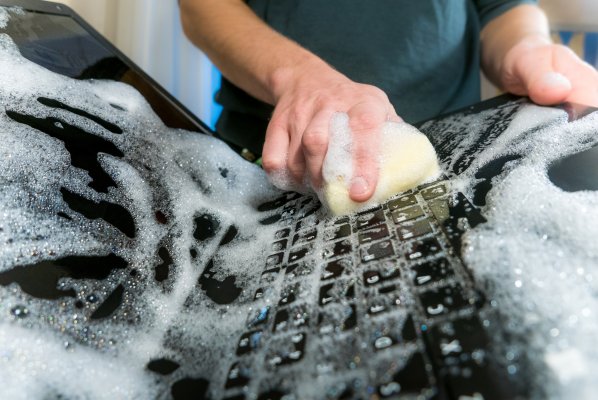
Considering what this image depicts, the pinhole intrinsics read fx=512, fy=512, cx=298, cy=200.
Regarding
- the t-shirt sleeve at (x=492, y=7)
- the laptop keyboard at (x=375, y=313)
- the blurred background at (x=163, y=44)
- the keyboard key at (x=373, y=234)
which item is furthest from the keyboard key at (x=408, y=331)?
the t-shirt sleeve at (x=492, y=7)

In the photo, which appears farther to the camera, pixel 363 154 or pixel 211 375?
pixel 363 154

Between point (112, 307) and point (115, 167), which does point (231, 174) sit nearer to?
point (115, 167)

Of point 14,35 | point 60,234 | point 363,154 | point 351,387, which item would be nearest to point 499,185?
point 363,154

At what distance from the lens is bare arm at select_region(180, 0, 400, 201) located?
452 mm

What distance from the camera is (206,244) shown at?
459 mm

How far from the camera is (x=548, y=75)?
58cm

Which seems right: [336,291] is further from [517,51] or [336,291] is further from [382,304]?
[517,51]

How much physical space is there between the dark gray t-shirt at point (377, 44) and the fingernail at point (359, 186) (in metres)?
0.27

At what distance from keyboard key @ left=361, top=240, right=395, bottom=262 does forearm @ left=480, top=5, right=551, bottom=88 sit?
1.59ft

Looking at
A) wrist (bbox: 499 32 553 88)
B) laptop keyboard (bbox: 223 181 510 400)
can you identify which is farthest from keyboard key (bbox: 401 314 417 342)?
wrist (bbox: 499 32 553 88)

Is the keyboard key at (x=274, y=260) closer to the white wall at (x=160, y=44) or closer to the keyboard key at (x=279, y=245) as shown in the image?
the keyboard key at (x=279, y=245)

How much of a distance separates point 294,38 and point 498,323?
570 mm

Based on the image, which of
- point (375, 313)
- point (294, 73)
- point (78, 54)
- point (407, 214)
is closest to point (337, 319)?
point (375, 313)

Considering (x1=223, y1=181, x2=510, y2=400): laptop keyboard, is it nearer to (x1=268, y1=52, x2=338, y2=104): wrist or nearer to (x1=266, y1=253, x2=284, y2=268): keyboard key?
(x1=266, y1=253, x2=284, y2=268): keyboard key
